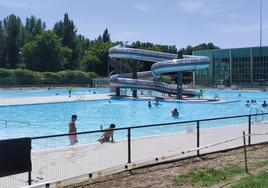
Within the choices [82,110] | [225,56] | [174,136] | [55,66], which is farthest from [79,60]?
[174,136]

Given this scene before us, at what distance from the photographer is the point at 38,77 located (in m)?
83.9

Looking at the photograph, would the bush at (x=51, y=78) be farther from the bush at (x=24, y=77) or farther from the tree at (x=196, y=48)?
the tree at (x=196, y=48)

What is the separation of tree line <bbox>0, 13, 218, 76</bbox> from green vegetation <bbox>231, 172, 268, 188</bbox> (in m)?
86.0

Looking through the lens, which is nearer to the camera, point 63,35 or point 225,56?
point 225,56

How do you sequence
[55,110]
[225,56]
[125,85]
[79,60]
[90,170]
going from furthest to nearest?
[79,60], [225,56], [125,85], [55,110], [90,170]

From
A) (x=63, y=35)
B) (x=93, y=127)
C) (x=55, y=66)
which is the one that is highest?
(x=63, y=35)

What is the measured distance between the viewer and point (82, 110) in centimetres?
3541

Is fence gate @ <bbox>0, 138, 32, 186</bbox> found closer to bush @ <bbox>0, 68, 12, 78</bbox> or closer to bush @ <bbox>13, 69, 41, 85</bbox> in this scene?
bush @ <bbox>13, 69, 41, 85</bbox>

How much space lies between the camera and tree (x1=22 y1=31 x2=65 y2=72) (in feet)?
315

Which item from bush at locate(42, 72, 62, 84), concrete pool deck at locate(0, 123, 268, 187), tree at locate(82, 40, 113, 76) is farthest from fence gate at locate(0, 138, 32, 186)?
tree at locate(82, 40, 113, 76)

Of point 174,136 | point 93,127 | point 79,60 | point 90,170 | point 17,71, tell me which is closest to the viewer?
point 90,170

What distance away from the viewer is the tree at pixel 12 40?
98750mm

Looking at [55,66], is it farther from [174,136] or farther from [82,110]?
[174,136]

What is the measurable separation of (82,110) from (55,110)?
7.25ft
